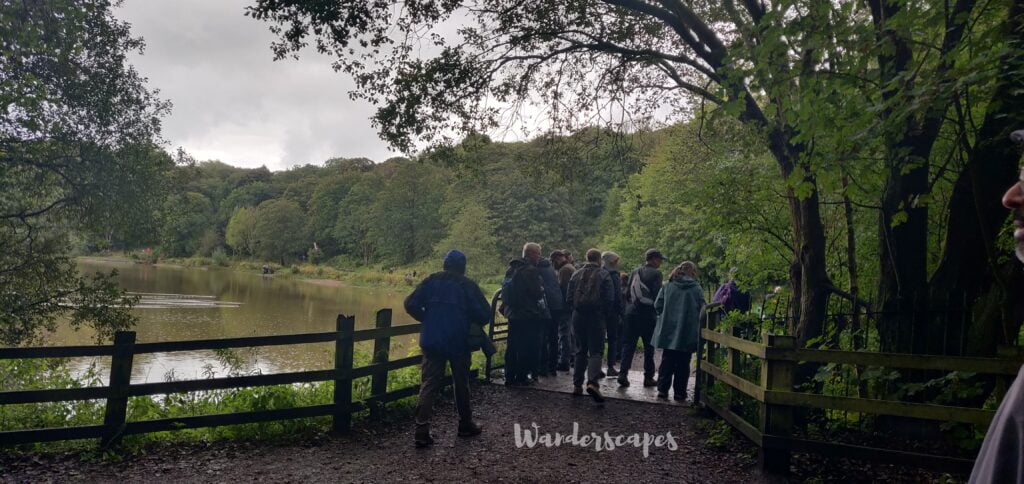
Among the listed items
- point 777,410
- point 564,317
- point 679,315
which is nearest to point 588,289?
point 679,315

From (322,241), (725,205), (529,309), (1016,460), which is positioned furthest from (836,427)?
(322,241)

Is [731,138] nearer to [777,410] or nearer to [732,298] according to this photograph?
[732,298]

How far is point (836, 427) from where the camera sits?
211 inches

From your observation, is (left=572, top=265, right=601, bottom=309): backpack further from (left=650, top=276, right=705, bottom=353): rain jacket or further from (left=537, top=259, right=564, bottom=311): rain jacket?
(left=650, top=276, right=705, bottom=353): rain jacket

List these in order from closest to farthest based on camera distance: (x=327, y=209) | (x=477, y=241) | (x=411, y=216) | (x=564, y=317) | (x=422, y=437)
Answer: (x=422, y=437) → (x=564, y=317) → (x=477, y=241) → (x=411, y=216) → (x=327, y=209)

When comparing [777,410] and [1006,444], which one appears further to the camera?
[777,410]

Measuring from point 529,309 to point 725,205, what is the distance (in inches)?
115

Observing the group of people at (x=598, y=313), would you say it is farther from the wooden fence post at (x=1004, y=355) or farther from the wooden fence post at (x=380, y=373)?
the wooden fence post at (x=1004, y=355)

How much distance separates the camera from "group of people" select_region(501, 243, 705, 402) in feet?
24.3

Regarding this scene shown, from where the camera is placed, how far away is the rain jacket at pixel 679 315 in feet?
24.4

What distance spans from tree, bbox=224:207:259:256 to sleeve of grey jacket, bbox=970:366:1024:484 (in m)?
80.4

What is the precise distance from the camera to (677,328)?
7484mm

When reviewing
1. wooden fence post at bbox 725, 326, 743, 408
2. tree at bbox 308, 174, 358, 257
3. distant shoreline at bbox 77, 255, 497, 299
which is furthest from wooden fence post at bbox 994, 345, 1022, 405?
tree at bbox 308, 174, 358, 257

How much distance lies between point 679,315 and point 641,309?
0.96 m
